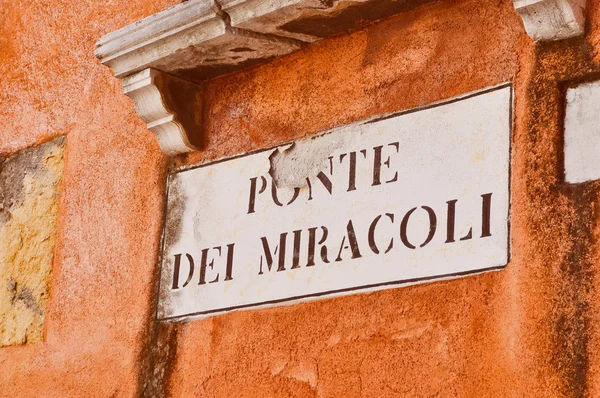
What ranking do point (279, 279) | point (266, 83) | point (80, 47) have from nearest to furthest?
point (279, 279), point (266, 83), point (80, 47)

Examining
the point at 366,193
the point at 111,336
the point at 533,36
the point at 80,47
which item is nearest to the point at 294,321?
the point at 366,193

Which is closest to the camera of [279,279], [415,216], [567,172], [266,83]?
[567,172]

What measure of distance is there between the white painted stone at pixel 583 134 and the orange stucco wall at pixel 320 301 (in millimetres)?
26

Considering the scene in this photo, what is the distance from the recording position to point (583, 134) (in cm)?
274

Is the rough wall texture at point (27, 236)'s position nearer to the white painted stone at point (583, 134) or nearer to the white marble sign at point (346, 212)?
the white marble sign at point (346, 212)

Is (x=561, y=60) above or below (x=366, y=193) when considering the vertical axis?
above

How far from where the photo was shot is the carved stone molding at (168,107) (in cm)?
355

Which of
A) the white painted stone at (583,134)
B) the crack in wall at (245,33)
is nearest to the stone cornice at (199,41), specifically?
the crack in wall at (245,33)

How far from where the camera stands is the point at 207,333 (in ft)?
11.0

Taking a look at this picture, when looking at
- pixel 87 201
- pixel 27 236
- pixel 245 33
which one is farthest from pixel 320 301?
pixel 27 236

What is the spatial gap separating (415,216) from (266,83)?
0.74m

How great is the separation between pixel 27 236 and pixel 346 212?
4.25 ft

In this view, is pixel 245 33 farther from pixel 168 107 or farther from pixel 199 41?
pixel 168 107

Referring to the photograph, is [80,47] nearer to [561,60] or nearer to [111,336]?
[111,336]
